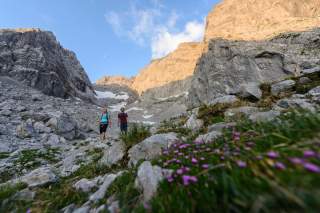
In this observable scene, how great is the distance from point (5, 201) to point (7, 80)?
57.7 meters

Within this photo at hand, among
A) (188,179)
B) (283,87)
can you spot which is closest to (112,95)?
(283,87)

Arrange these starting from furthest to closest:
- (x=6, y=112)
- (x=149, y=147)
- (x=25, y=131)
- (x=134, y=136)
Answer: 1. (x=6, y=112)
2. (x=25, y=131)
3. (x=134, y=136)
4. (x=149, y=147)

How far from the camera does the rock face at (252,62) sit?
3794 centimetres

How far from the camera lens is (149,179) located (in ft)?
8.75

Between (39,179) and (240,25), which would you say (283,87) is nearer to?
(39,179)

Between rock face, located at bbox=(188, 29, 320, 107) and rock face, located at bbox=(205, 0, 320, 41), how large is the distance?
3782 centimetres

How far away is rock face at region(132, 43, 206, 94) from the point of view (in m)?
160

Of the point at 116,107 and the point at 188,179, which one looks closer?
the point at 188,179

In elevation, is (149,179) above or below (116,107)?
below

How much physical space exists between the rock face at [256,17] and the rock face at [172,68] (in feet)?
98.1

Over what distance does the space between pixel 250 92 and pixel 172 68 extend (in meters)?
160

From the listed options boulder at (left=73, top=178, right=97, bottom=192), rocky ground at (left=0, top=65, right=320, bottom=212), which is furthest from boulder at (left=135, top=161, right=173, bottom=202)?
boulder at (left=73, top=178, right=97, bottom=192)

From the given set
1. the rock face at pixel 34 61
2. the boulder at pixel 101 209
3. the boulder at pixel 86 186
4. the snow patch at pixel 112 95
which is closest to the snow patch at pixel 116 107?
the snow patch at pixel 112 95

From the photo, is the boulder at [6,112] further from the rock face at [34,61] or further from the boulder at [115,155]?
the rock face at [34,61]
